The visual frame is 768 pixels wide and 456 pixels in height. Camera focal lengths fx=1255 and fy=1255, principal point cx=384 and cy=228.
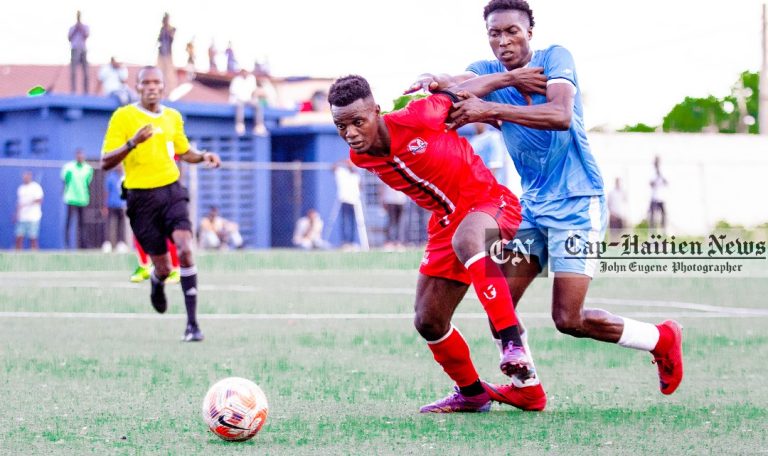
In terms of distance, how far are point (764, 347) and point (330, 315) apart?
4772 millimetres

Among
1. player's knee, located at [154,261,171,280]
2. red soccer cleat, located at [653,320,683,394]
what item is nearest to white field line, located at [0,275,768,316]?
player's knee, located at [154,261,171,280]

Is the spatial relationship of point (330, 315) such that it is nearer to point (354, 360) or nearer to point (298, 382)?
point (354, 360)

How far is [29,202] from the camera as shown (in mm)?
27516

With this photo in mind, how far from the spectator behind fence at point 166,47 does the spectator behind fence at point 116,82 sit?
953 millimetres

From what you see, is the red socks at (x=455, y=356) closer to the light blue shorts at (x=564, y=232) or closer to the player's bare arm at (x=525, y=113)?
the light blue shorts at (x=564, y=232)

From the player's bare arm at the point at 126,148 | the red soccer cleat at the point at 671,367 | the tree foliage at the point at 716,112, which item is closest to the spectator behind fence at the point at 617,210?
the player's bare arm at the point at 126,148

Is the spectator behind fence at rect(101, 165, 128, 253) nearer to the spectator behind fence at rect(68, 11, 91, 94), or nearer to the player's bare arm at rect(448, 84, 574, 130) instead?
the spectator behind fence at rect(68, 11, 91, 94)

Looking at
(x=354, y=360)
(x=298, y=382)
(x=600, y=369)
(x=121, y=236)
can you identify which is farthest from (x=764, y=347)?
(x=121, y=236)

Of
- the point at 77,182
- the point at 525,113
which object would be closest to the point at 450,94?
the point at 525,113

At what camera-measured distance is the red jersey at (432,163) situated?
22.0 feet

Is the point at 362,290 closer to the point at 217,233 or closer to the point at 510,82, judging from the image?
the point at 510,82

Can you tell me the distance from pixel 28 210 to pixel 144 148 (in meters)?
17.1

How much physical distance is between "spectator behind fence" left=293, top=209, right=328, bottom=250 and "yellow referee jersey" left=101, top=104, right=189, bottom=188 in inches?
750

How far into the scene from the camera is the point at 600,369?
29.0 ft
